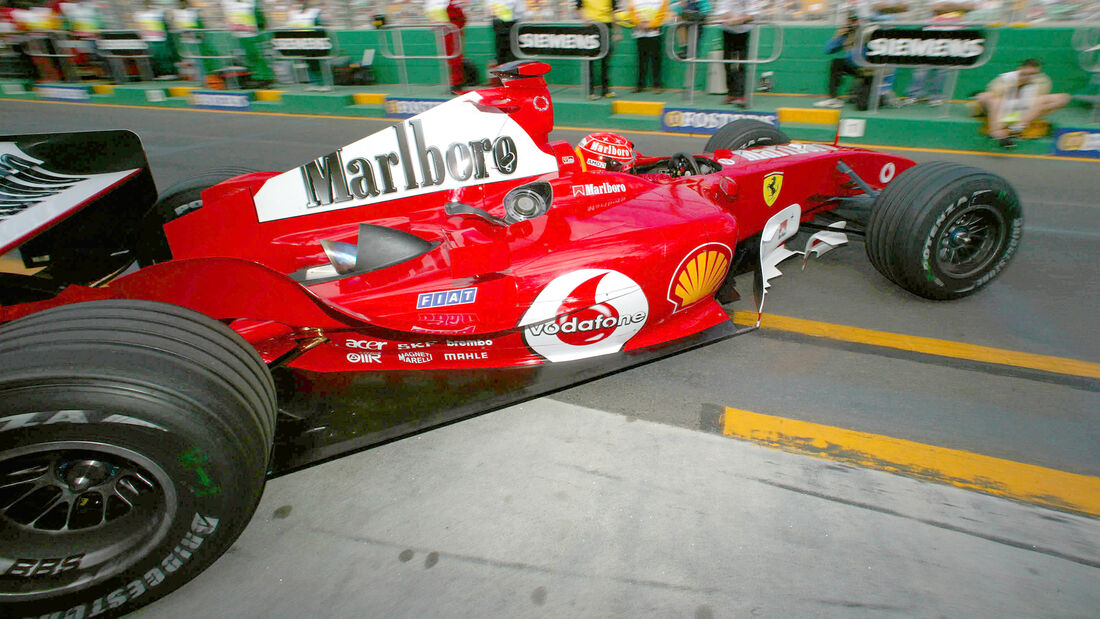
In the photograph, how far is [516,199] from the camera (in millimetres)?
2979

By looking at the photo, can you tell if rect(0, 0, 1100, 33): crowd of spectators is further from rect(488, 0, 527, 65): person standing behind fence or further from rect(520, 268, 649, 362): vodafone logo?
rect(520, 268, 649, 362): vodafone logo

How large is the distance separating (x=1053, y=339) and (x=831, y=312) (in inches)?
45.4

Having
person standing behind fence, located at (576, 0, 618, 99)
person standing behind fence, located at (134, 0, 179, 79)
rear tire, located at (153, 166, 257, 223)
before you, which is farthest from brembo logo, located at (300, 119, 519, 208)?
person standing behind fence, located at (134, 0, 179, 79)

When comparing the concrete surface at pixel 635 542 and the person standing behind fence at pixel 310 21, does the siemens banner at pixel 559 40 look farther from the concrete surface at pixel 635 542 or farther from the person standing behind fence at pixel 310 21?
the concrete surface at pixel 635 542

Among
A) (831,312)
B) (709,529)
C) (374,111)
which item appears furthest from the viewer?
(374,111)

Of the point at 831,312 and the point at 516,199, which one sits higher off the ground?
the point at 516,199

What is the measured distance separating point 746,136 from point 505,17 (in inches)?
258

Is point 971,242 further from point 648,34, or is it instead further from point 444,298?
point 648,34

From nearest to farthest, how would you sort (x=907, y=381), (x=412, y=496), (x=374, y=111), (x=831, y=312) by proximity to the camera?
1. (x=412, y=496)
2. (x=907, y=381)
3. (x=831, y=312)
4. (x=374, y=111)

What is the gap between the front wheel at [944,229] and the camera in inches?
127

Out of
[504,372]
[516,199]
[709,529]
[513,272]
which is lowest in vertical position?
[709,529]

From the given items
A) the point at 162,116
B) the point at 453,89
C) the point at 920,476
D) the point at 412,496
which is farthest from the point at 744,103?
the point at 162,116

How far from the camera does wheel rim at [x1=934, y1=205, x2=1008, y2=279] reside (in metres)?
3.40

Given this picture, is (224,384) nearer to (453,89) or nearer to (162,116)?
(453,89)
